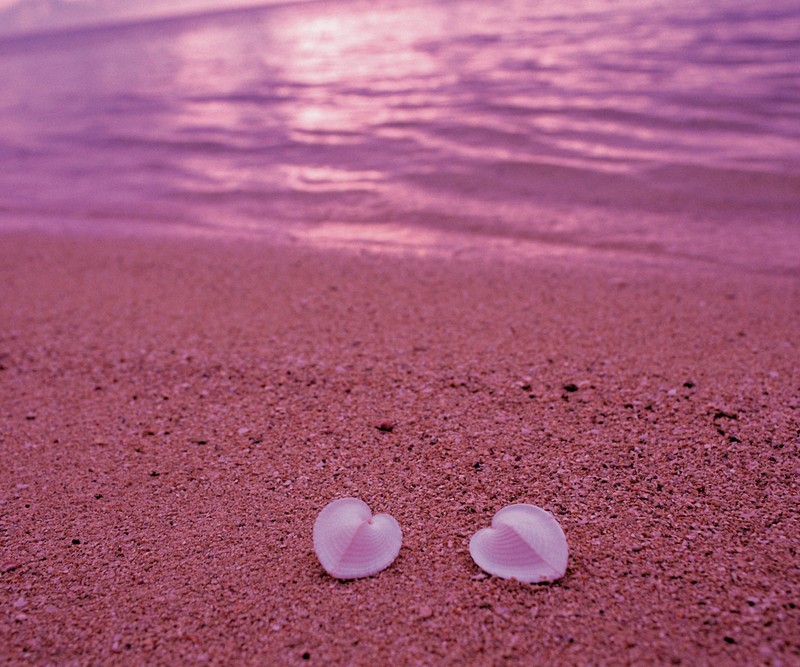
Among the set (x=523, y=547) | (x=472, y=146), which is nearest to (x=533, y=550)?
(x=523, y=547)

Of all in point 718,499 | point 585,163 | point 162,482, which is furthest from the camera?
point 585,163

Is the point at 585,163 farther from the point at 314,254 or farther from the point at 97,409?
the point at 97,409

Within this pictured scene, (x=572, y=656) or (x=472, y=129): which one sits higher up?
(x=472, y=129)

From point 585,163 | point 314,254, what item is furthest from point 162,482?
point 585,163

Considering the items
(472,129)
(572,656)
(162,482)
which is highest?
(472,129)

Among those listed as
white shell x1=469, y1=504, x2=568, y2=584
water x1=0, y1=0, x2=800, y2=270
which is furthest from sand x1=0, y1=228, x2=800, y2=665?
water x1=0, y1=0, x2=800, y2=270

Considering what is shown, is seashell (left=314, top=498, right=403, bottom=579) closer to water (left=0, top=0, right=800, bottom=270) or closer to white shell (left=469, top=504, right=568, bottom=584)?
white shell (left=469, top=504, right=568, bottom=584)
